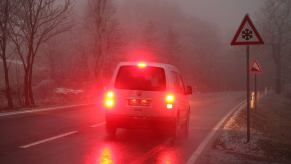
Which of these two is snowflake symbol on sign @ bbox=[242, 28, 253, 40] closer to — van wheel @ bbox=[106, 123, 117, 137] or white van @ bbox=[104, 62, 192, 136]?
white van @ bbox=[104, 62, 192, 136]

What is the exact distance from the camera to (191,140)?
428 inches

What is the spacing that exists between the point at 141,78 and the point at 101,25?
29.3 metres

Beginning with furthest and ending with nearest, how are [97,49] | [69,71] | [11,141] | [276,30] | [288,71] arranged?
[288,71]
[276,30]
[69,71]
[97,49]
[11,141]

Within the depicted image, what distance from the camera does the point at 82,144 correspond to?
9281 millimetres

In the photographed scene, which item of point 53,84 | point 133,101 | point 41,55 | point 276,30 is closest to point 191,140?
point 133,101

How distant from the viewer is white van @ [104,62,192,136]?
9875 millimetres

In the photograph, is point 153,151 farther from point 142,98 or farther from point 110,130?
point 110,130

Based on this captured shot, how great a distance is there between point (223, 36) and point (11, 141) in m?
162

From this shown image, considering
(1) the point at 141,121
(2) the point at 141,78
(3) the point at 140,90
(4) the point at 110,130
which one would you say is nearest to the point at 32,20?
(4) the point at 110,130

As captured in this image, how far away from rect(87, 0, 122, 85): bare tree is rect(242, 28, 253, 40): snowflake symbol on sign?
28.9m

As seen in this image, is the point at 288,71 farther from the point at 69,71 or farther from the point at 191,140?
the point at 191,140

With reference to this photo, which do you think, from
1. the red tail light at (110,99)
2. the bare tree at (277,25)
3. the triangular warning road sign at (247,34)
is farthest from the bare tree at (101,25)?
the triangular warning road sign at (247,34)

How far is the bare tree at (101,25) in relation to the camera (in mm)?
37938

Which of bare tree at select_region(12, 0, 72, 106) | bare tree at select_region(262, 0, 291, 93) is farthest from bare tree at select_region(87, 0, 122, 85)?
bare tree at select_region(262, 0, 291, 93)
